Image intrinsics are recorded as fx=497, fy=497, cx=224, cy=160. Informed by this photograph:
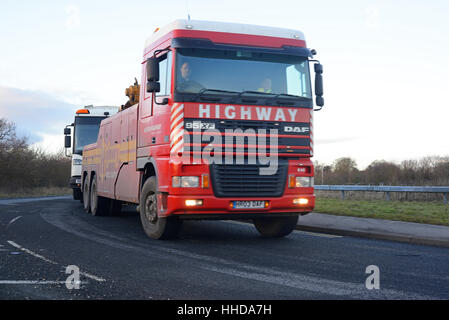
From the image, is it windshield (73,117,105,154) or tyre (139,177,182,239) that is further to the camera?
windshield (73,117,105,154)

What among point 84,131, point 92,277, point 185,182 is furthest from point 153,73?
point 84,131

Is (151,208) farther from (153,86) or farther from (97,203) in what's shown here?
(97,203)

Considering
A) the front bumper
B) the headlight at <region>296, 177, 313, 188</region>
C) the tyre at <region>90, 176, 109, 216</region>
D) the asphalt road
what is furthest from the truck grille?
the tyre at <region>90, 176, 109, 216</region>

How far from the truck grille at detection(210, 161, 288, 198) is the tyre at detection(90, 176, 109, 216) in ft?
23.1

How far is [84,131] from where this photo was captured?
73.3 ft

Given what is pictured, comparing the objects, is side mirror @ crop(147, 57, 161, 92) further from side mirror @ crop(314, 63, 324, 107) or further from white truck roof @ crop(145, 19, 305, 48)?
side mirror @ crop(314, 63, 324, 107)

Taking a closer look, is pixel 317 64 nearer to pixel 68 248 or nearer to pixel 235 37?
pixel 235 37

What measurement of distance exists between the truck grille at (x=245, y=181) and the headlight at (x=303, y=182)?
0.89 ft

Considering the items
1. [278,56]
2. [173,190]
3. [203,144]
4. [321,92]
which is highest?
[278,56]

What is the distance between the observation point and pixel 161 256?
23.9ft

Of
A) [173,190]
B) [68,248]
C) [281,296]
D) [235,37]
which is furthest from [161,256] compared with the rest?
[235,37]

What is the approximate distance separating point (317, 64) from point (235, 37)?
1642 mm

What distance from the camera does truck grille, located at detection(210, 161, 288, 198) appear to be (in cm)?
829

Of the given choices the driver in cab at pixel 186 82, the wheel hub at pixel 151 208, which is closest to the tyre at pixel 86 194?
the wheel hub at pixel 151 208
